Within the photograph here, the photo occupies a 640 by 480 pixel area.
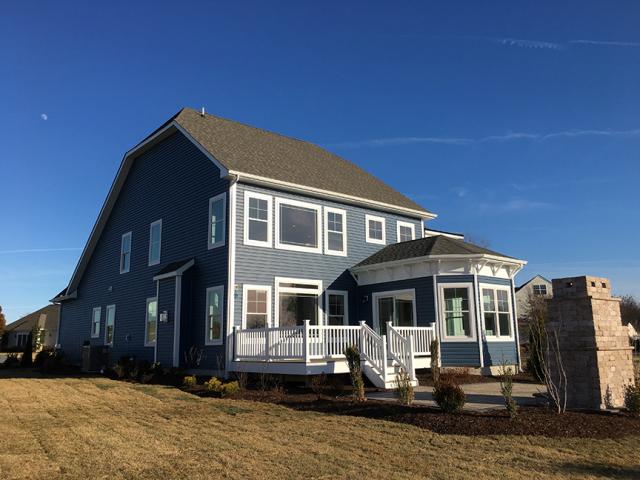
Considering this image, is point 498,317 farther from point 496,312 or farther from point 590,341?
point 590,341

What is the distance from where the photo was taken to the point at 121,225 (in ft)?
75.9

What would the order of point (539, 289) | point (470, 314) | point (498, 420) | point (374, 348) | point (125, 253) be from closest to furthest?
point (498, 420)
point (374, 348)
point (470, 314)
point (125, 253)
point (539, 289)

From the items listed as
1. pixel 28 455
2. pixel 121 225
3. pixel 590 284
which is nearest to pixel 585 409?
pixel 590 284

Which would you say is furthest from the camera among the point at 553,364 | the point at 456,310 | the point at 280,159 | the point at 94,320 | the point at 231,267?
the point at 94,320

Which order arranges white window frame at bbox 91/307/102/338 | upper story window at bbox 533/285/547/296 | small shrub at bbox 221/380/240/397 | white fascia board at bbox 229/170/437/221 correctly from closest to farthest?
small shrub at bbox 221/380/240/397 → white fascia board at bbox 229/170/437/221 → white window frame at bbox 91/307/102/338 → upper story window at bbox 533/285/547/296

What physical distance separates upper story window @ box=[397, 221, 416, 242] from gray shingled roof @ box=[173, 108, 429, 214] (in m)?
0.76

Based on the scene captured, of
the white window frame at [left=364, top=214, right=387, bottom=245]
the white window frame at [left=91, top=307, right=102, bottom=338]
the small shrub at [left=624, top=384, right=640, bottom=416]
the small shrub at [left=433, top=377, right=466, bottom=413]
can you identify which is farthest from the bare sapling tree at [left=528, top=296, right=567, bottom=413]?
the white window frame at [left=91, top=307, right=102, bottom=338]

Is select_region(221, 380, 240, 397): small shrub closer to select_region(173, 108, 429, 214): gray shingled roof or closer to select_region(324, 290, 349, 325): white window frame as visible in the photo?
select_region(324, 290, 349, 325): white window frame

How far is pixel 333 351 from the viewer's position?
43.8 ft

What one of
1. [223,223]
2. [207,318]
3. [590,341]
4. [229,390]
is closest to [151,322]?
[207,318]

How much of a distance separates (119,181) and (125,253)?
11.1 ft

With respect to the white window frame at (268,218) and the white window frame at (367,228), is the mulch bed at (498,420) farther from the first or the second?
the white window frame at (367,228)

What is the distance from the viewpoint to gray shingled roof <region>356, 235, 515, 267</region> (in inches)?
661

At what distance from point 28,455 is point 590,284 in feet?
33.5
